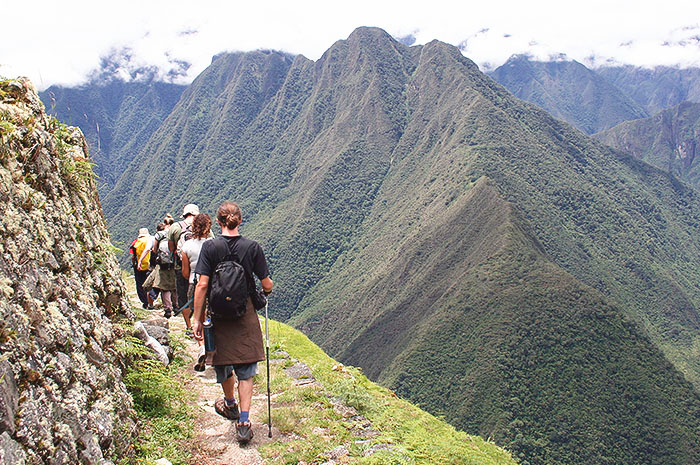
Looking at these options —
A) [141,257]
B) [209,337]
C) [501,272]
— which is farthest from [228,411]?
[501,272]

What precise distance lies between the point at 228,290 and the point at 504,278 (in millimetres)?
92302

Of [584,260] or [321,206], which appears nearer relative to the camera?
[584,260]

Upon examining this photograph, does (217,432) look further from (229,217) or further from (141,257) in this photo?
(141,257)

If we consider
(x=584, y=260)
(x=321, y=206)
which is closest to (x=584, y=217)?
(x=584, y=260)

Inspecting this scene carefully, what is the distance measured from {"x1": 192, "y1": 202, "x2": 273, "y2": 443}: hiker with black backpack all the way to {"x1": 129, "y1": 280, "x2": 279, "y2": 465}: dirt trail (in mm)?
223

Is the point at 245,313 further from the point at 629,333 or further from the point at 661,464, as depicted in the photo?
the point at 629,333

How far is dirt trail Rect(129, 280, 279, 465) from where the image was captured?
19.8ft

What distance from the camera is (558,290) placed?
86562mm

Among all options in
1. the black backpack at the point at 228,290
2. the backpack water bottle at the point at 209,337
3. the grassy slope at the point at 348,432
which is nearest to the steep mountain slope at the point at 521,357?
the grassy slope at the point at 348,432

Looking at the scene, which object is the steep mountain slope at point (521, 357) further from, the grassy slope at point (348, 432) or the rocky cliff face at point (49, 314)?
the rocky cliff face at point (49, 314)

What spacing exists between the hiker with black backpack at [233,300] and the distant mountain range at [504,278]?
7064cm

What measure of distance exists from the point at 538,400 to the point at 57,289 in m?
79.3

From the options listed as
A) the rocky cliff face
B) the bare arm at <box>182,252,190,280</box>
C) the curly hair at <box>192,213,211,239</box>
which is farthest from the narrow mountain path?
the curly hair at <box>192,213,211,239</box>

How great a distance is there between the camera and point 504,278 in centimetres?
9250
